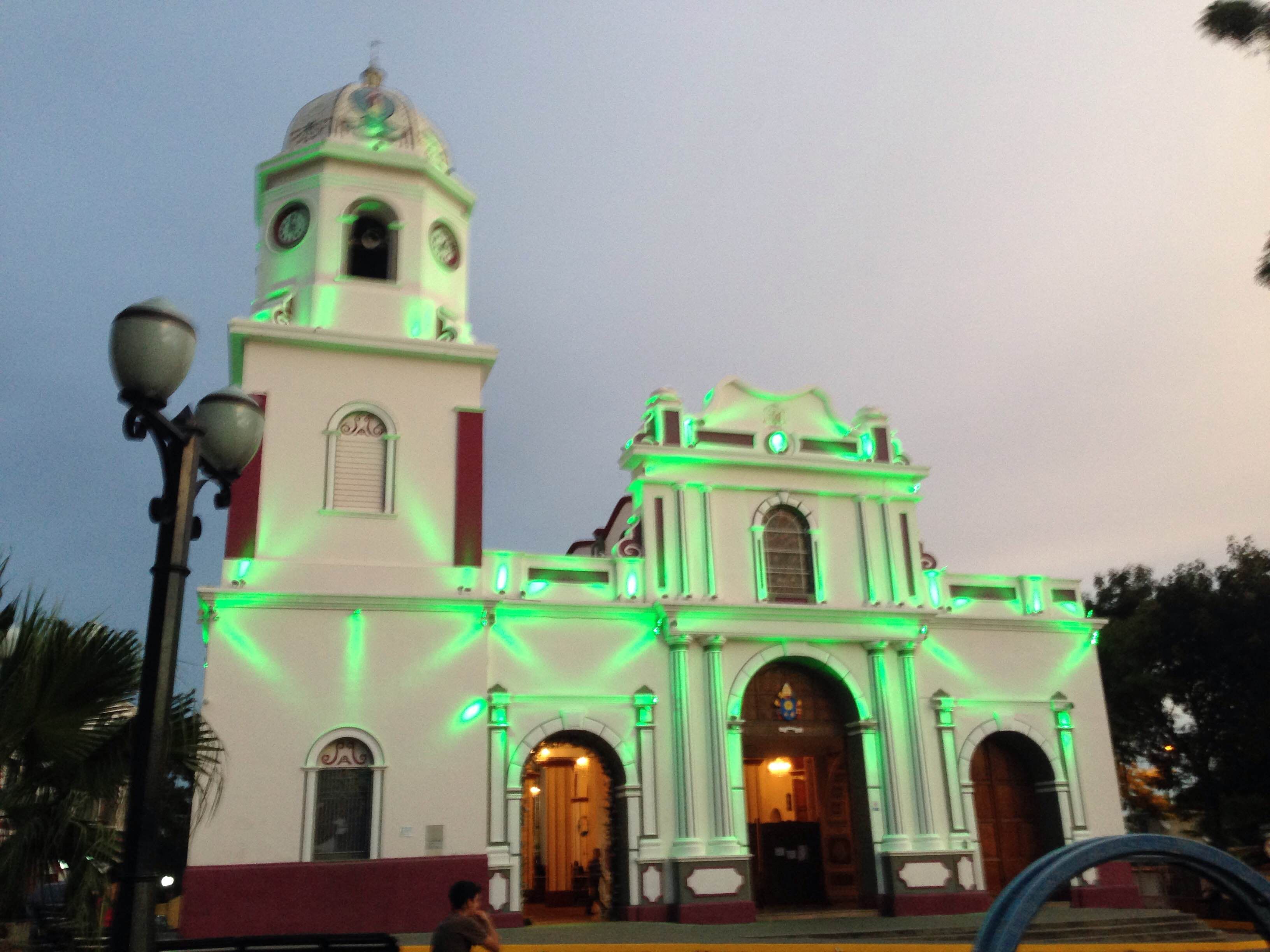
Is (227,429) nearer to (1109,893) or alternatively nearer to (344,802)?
(344,802)

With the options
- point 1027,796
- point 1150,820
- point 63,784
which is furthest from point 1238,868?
point 1150,820

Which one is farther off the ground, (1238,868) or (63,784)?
(63,784)

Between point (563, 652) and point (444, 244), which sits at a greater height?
point (444, 244)

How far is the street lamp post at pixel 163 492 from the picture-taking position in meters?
4.76

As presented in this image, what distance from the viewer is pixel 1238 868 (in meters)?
5.83

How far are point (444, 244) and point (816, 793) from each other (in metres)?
12.2

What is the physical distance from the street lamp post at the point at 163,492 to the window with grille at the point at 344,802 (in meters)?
11.6

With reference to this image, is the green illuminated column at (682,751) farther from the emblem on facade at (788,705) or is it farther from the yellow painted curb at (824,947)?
the yellow painted curb at (824,947)

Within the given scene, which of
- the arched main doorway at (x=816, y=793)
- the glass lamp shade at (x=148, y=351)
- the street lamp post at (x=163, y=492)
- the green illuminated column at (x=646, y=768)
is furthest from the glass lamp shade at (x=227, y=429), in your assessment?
the arched main doorway at (x=816, y=793)

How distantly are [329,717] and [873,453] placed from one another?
11046 millimetres

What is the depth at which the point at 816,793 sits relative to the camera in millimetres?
20672

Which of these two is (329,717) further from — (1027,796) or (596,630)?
(1027,796)

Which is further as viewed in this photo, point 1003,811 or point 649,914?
point 1003,811

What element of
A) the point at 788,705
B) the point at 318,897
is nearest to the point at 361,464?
the point at 318,897
